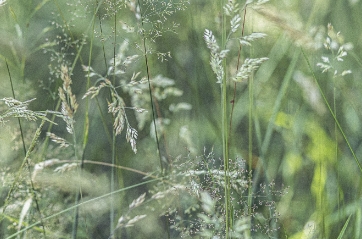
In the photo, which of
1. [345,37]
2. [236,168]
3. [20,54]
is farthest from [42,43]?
[345,37]

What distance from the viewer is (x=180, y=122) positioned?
1053 millimetres

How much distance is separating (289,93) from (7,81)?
2.10 ft

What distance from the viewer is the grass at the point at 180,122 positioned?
102 cm

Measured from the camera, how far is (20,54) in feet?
3.51

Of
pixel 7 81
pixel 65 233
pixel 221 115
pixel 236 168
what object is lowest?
pixel 65 233

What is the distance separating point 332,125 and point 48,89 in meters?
0.64

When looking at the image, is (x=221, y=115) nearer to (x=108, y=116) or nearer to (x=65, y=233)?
(x=108, y=116)

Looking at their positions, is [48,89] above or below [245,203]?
above

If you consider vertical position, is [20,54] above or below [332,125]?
above

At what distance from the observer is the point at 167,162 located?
3.48 feet

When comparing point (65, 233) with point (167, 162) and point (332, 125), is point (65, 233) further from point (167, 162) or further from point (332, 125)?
point (332, 125)

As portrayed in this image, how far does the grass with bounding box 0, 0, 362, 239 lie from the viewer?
40.1 inches

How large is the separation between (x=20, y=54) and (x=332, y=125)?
0.72m

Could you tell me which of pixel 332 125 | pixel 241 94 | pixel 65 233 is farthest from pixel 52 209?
pixel 332 125
